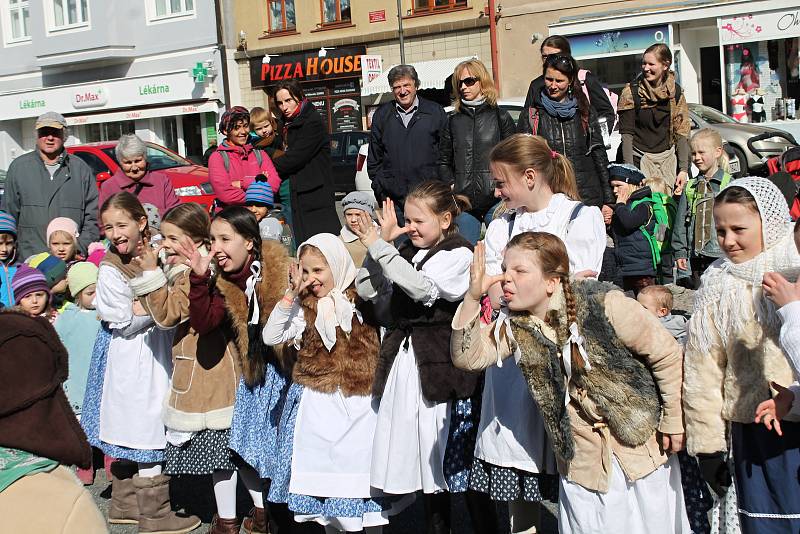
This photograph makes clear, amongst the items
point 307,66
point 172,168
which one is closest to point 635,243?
point 172,168

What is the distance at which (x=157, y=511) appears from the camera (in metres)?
5.69

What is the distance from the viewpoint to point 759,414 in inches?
140

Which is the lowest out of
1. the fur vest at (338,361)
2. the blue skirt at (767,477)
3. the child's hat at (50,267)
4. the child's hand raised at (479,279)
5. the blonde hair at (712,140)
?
the blue skirt at (767,477)

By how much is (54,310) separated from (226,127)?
1.93m

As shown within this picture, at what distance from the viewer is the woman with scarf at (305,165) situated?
7.82 m

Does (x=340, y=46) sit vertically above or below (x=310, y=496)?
above

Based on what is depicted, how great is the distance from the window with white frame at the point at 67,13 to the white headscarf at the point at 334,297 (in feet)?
98.7

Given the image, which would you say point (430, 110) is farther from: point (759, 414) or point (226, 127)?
point (759, 414)

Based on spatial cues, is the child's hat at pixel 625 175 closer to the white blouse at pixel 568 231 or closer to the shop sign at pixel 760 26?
the white blouse at pixel 568 231

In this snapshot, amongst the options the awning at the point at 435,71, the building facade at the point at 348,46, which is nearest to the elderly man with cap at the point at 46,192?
the building facade at the point at 348,46

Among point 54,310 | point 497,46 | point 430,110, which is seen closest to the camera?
point 54,310

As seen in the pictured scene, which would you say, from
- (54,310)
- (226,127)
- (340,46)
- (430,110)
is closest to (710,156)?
(430,110)

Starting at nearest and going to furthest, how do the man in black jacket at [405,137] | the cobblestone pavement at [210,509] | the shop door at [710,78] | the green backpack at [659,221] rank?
the cobblestone pavement at [210,509] → the man in black jacket at [405,137] → the green backpack at [659,221] → the shop door at [710,78]

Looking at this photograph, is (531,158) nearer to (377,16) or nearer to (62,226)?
(62,226)
